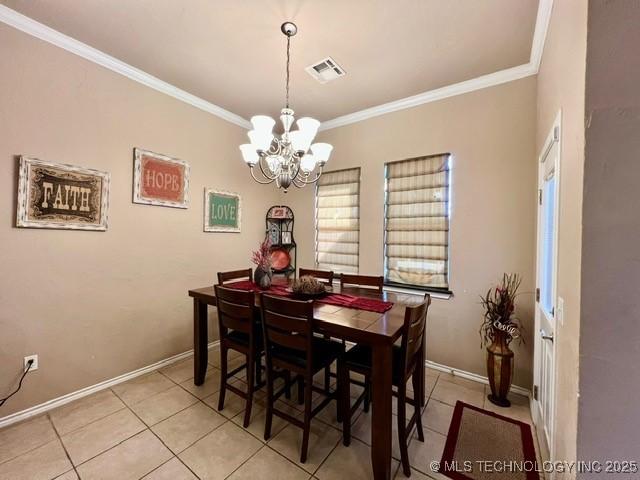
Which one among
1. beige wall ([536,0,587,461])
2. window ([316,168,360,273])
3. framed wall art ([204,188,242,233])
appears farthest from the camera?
window ([316,168,360,273])

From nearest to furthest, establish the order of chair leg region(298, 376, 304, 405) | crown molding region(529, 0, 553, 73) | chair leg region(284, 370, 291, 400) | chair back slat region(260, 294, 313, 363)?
chair back slat region(260, 294, 313, 363), crown molding region(529, 0, 553, 73), chair leg region(284, 370, 291, 400), chair leg region(298, 376, 304, 405)

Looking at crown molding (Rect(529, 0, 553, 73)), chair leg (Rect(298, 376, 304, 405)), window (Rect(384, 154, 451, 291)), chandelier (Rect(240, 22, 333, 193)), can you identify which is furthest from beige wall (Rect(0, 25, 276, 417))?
crown molding (Rect(529, 0, 553, 73))

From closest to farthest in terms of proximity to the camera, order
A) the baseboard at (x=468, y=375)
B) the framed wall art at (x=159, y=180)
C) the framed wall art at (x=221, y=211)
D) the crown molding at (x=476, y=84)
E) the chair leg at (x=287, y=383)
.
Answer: the crown molding at (x=476, y=84) → the chair leg at (x=287, y=383) → the baseboard at (x=468, y=375) → the framed wall art at (x=159, y=180) → the framed wall art at (x=221, y=211)

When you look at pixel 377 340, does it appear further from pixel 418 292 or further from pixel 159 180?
pixel 159 180

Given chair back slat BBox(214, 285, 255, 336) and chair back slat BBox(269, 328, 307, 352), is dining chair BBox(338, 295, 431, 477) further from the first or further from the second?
chair back slat BBox(214, 285, 255, 336)

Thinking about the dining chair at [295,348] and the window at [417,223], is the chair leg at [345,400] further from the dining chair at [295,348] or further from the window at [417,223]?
the window at [417,223]

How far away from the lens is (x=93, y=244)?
90.7 inches

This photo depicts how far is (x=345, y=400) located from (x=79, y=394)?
2.28 metres

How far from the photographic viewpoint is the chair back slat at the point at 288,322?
63.6 inches

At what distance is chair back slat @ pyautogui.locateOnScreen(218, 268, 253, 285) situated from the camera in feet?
8.61

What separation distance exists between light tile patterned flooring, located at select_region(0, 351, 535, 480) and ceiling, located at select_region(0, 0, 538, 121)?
2.98 m

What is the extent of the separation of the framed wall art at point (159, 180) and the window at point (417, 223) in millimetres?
2359

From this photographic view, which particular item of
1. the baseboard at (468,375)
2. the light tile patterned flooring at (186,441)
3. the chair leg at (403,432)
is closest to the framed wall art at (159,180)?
the light tile patterned flooring at (186,441)

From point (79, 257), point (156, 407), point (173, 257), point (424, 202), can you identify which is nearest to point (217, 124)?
point (173, 257)
